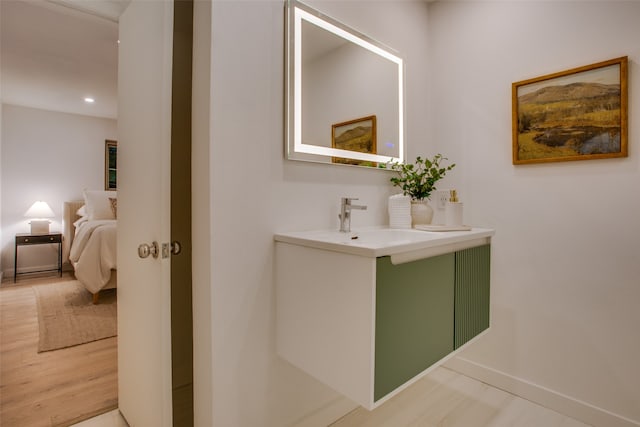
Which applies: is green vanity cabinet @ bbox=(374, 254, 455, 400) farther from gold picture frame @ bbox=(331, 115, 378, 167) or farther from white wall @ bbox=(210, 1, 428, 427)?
gold picture frame @ bbox=(331, 115, 378, 167)

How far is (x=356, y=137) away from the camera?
177 centimetres

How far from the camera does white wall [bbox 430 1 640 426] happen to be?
1.55 metres

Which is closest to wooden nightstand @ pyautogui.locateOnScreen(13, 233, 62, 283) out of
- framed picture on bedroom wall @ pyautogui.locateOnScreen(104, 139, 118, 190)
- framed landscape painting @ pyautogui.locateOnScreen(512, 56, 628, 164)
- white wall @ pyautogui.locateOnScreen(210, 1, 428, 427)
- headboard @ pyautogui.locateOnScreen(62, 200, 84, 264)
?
headboard @ pyautogui.locateOnScreen(62, 200, 84, 264)

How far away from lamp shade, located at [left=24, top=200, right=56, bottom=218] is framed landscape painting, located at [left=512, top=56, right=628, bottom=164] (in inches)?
227

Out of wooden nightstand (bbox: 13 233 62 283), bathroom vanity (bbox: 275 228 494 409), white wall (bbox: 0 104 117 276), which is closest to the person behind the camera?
bathroom vanity (bbox: 275 228 494 409)

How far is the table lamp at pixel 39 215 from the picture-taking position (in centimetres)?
461

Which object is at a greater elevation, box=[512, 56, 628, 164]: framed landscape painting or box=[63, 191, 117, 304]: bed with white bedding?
box=[512, 56, 628, 164]: framed landscape painting

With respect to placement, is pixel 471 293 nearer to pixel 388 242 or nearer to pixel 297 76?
pixel 388 242

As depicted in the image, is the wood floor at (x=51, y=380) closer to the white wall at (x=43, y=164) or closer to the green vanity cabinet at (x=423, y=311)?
the green vanity cabinet at (x=423, y=311)

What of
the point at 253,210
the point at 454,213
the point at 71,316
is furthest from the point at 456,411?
the point at 71,316

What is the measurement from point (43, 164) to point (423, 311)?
5787mm

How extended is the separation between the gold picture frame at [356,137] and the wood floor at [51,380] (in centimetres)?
182

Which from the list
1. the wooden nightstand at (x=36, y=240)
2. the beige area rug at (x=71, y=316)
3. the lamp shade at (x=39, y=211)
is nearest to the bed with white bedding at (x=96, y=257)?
the beige area rug at (x=71, y=316)

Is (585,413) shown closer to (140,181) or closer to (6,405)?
(140,181)
